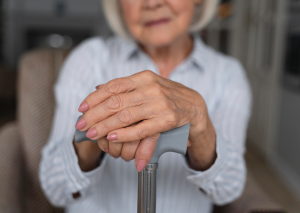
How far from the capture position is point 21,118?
0.95m

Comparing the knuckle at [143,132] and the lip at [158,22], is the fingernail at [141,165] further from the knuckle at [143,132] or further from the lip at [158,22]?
the lip at [158,22]

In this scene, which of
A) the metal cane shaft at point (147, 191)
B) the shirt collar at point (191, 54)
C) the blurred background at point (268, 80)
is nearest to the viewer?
the metal cane shaft at point (147, 191)

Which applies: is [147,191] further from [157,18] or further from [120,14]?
[120,14]

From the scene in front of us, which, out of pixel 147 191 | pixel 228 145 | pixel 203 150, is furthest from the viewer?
pixel 228 145

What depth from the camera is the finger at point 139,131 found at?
13.4 inches

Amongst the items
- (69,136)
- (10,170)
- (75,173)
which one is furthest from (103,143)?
(10,170)

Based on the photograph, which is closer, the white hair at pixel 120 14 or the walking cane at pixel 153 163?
the walking cane at pixel 153 163

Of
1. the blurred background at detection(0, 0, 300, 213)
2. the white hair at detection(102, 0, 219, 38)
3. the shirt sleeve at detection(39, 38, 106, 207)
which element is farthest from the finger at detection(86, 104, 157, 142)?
the blurred background at detection(0, 0, 300, 213)

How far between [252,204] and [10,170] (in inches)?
27.2

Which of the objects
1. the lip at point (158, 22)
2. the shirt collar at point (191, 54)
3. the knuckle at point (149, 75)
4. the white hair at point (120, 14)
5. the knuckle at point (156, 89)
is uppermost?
the white hair at point (120, 14)

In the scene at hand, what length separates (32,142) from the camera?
0.92m

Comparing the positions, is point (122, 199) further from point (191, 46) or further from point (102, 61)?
point (191, 46)

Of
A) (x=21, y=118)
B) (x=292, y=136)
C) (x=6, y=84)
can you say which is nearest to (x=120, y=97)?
(x=21, y=118)

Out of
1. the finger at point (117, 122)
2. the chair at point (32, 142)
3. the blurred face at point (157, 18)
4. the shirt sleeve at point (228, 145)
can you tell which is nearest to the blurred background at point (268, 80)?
the chair at point (32, 142)
